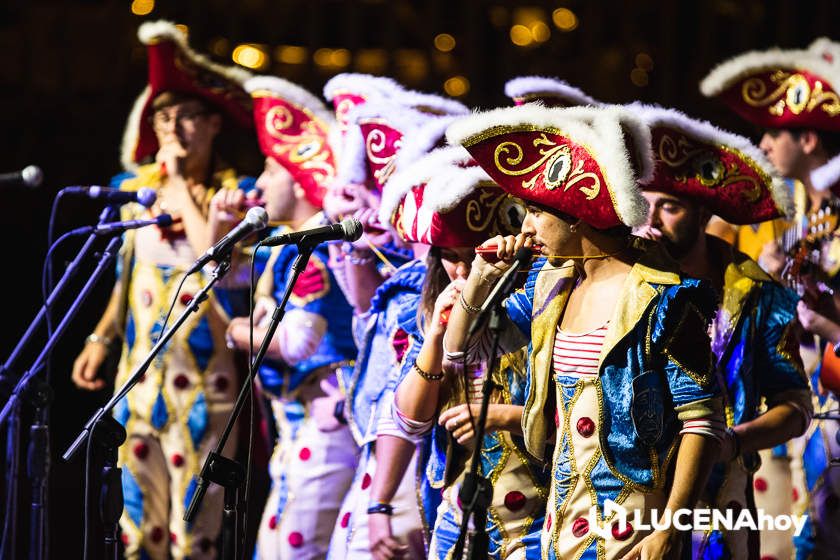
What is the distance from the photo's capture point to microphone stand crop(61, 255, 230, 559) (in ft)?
11.2

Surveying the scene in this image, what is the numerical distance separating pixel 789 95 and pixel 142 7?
4.95 m

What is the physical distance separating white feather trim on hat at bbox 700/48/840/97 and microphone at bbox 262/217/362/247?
1993mm

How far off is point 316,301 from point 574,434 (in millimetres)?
2125

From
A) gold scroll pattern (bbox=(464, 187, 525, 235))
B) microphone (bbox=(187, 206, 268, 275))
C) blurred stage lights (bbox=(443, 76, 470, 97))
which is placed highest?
blurred stage lights (bbox=(443, 76, 470, 97))

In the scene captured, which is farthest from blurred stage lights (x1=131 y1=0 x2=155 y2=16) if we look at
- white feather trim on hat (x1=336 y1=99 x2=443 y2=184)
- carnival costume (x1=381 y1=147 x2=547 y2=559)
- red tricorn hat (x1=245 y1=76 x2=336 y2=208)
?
carnival costume (x1=381 y1=147 x2=547 y2=559)

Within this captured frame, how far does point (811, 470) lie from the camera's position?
462cm

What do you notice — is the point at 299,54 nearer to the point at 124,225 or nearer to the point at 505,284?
the point at 124,225

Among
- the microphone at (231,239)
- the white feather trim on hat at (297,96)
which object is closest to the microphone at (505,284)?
the microphone at (231,239)

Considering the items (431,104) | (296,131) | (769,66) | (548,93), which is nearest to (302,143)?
(296,131)

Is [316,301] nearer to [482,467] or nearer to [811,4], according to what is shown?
[482,467]

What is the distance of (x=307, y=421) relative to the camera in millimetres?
5047

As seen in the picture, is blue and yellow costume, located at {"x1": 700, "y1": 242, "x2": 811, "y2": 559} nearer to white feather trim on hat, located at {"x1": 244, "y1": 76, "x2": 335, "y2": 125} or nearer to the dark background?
white feather trim on hat, located at {"x1": 244, "y1": 76, "x2": 335, "y2": 125}

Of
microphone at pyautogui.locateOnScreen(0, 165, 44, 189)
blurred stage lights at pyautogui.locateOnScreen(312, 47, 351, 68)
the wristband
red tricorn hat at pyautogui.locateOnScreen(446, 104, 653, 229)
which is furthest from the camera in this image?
blurred stage lights at pyautogui.locateOnScreen(312, 47, 351, 68)

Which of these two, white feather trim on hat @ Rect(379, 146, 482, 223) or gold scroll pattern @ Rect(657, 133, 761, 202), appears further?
gold scroll pattern @ Rect(657, 133, 761, 202)
